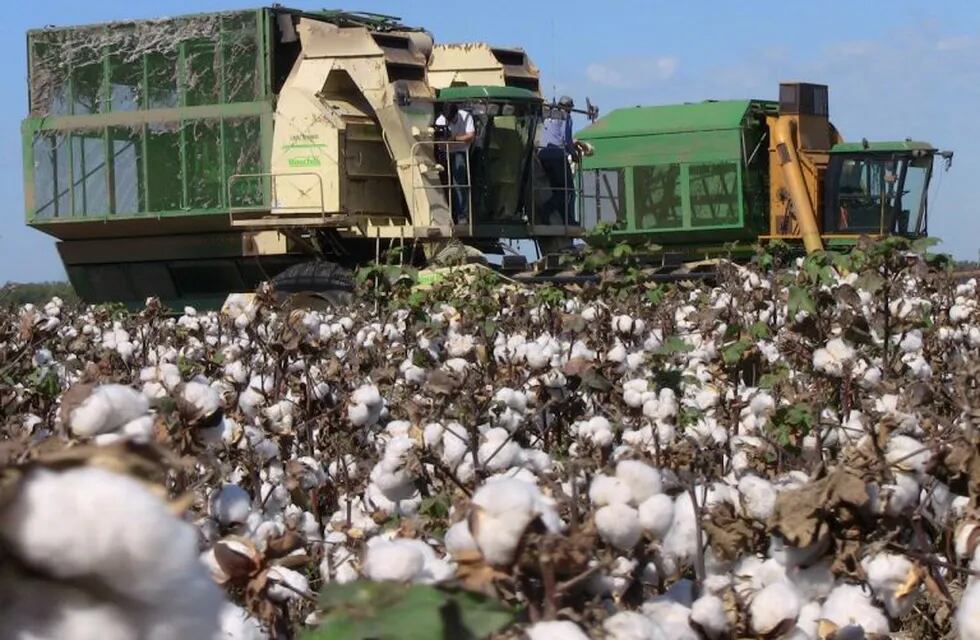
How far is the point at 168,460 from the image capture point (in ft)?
3.56

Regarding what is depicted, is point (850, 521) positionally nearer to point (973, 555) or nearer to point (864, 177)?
point (973, 555)

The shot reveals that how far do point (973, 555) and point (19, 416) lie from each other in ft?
8.90

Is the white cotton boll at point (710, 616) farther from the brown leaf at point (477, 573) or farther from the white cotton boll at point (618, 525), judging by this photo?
the brown leaf at point (477, 573)

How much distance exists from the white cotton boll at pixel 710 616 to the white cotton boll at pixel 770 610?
0.11 meters

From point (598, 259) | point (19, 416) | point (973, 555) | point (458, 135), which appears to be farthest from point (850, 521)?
point (458, 135)

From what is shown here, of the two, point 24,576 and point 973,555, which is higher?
point 24,576

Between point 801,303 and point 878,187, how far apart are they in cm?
1689

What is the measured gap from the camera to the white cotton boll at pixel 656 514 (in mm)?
1815

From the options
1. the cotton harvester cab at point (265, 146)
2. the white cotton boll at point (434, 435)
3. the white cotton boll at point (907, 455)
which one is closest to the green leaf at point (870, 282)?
the white cotton boll at point (434, 435)

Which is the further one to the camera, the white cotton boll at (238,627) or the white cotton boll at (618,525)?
the white cotton boll at (238,627)

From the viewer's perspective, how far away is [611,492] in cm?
179

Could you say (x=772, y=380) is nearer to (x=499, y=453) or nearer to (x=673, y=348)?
(x=673, y=348)


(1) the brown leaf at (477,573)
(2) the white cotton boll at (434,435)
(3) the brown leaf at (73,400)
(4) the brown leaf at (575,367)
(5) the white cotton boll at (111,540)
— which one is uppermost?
(5) the white cotton boll at (111,540)

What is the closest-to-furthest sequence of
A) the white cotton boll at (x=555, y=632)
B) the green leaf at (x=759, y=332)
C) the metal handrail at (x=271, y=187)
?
the white cotton boll at (x=555, y=632) → the green leaf at (x=759, y=332) → the metal handrail at (x=271, y=187)
